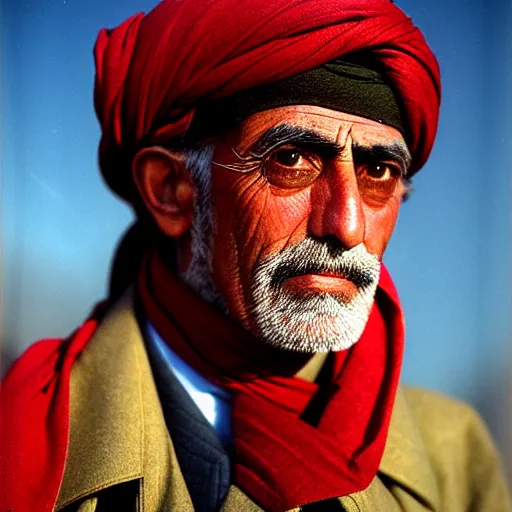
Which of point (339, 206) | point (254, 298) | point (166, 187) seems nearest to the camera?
point (339, 206)

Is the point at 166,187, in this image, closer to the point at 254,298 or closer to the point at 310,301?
the point at 254,298

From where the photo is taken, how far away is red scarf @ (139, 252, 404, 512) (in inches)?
78.5

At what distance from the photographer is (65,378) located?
2156 mm

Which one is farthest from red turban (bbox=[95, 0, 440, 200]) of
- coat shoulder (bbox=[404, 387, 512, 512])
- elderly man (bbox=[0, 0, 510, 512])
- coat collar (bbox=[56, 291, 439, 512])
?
coat shoulder (bbox=[404, 387, 512, 512])

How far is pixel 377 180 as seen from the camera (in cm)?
212

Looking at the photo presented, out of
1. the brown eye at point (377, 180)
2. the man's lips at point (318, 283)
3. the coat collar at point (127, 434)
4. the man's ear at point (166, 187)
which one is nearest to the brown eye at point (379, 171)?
the brown eye at point (377, 180)

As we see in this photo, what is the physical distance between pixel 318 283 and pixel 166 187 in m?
0.55

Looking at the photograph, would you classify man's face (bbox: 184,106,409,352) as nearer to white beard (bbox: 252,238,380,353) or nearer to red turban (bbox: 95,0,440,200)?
white beard (bbox: 252,238,380,353)

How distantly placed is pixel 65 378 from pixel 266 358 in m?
0.55

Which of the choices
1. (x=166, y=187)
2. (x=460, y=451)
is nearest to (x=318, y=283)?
(x=166, y=187)

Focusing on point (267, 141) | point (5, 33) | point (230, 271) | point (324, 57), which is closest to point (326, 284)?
point (230, 271)

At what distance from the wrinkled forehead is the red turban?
3.6 inches

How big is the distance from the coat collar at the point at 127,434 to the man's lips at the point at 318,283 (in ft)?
1.50

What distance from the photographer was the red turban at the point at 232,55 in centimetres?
199
